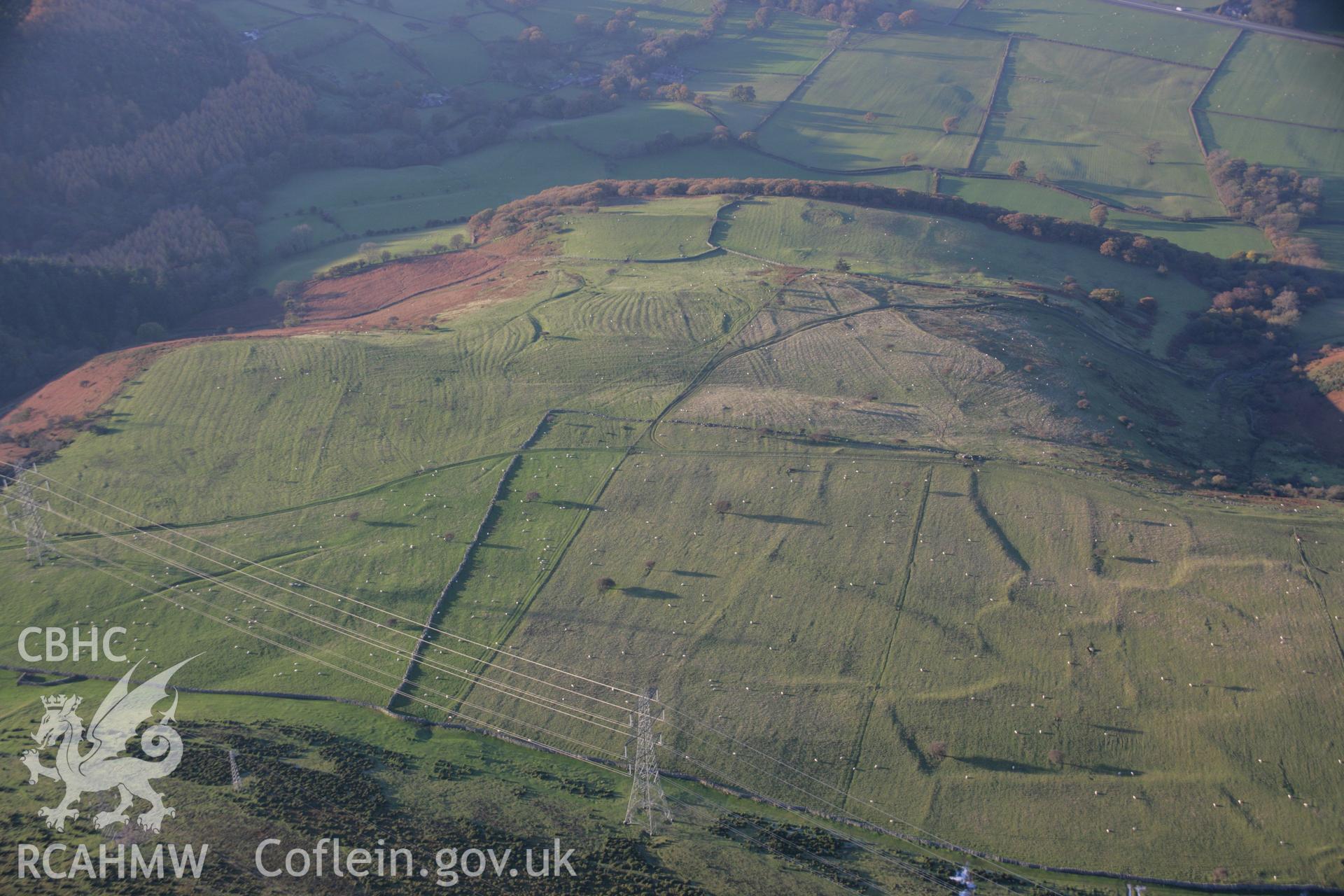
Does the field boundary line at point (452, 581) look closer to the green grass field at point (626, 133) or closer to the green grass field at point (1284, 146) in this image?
the green grass field at point (626, 133)

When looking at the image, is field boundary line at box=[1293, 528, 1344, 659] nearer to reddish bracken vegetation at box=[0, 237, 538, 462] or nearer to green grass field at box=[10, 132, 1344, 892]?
green grass field at box=[10, 132, 1344, 892]

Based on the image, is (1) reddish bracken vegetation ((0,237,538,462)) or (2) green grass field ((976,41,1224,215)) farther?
(2) green grass field ((976,41,1224,215))

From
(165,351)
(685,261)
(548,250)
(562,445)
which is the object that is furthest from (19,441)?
(685,261)

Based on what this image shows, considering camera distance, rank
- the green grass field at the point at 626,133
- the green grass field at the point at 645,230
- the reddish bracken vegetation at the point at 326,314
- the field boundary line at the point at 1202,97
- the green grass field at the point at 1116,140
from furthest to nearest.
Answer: the green grass field at the point at 626,133, the field boundary line at the point at 1202,97, the green grass field at the point at 1116,140, the green grass field at the point at 645,230, the reddish bracken vegetation at the point at 326,314

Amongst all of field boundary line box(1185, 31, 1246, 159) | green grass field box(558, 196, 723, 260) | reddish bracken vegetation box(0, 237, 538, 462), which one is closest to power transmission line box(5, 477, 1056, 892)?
reddish bracken vegetation box(0, 237, 538, 462)

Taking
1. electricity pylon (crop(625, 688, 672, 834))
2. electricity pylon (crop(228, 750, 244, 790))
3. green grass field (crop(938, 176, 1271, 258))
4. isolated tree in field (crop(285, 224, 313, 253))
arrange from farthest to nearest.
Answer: isolated tree in field (crop(285, 224, 313, 253))
green grass field (crop(938, 176, 1271, 258))
electricity pylon (crop(228, 750, 244, 790))
electricity pylon (crop(625, 688, 672, 834))

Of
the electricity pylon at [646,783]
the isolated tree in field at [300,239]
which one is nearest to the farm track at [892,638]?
the electricity pylon at [646,783]
